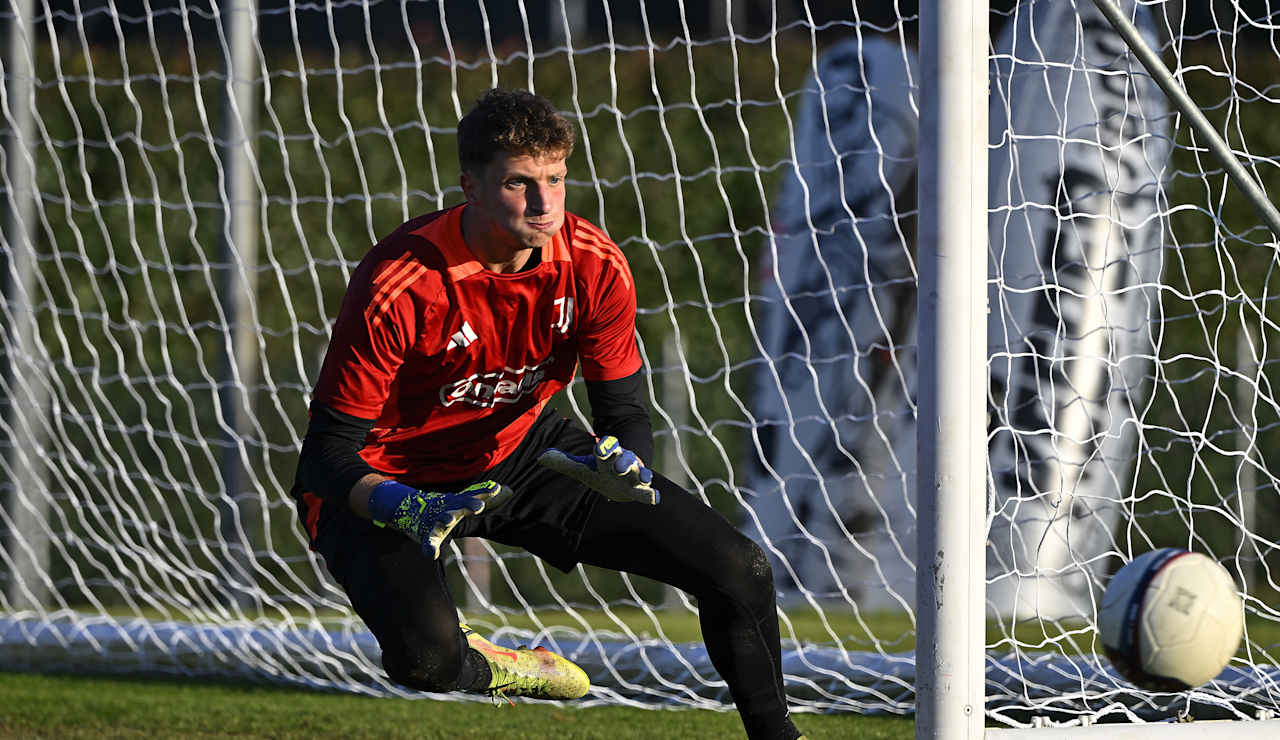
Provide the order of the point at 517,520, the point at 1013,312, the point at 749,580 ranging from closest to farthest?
the point at 749,580 → the point at 517,520 → the point at 1013,312

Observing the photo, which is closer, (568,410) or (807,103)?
(807,103)

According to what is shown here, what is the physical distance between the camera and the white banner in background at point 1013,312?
Answer: 493 cm

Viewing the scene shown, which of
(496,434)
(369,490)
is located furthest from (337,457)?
(496,434)

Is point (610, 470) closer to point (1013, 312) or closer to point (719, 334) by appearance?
point (719, 334)

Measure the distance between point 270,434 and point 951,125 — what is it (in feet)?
24.1

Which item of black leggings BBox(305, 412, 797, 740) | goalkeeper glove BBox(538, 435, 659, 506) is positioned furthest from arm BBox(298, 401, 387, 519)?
goalkeeper glove BBox(538, 435, 659, 506)

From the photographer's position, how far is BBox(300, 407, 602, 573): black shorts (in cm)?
347

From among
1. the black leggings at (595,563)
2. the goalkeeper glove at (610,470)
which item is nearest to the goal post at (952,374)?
the black leggings at (595,563)

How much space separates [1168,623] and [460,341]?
1715mm

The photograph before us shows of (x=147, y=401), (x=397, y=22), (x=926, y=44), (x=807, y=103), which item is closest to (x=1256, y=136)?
(x=807, y=103)

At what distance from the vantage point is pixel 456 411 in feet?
11.8

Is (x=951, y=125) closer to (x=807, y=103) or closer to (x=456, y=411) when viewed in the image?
(x=456, y=411)

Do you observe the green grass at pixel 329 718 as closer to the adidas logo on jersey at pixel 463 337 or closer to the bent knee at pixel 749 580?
the bent knee at pixel 749 580

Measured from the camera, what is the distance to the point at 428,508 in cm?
309
